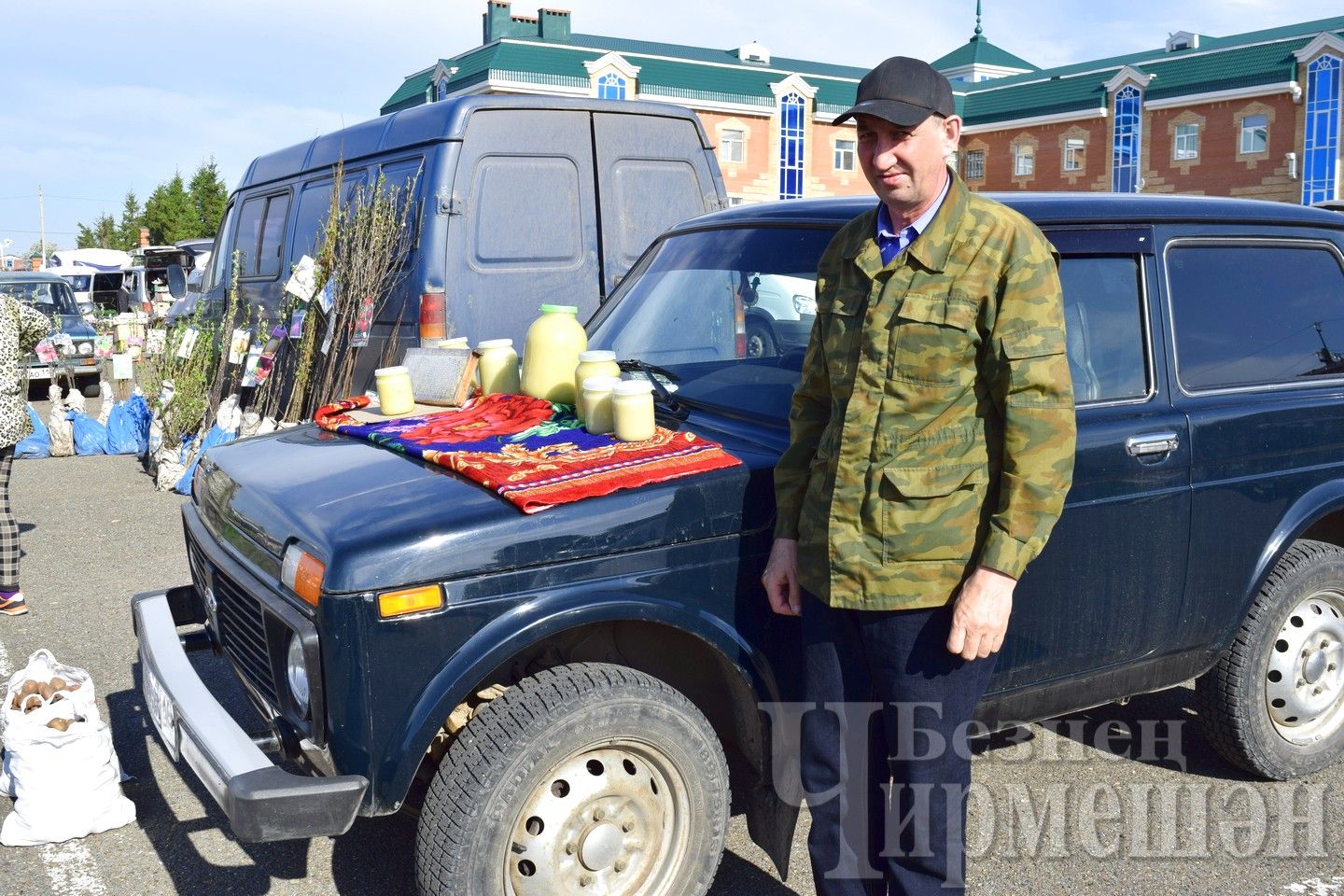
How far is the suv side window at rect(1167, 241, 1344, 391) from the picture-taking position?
3.78m

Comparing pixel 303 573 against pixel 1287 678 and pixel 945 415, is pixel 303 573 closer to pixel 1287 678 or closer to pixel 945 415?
pixel 945 415

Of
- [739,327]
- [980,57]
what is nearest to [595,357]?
[739,327]

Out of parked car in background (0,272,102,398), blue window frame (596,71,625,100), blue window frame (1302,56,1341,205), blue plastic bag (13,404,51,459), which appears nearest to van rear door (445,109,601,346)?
blue plastic bag (13,404,51,459)

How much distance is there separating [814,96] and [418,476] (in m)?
48.4

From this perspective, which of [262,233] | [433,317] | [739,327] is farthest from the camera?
[262,233]

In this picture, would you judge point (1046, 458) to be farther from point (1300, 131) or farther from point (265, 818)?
point (1300, 131)

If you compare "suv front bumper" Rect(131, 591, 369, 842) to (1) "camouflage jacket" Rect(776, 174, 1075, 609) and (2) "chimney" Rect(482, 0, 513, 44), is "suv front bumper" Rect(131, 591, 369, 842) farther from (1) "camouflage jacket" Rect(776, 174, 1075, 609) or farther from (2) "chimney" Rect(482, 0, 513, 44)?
(2) "chimney" Rect(482, 0, 513, 44)

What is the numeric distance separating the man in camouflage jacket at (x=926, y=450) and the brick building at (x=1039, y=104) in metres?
39.6

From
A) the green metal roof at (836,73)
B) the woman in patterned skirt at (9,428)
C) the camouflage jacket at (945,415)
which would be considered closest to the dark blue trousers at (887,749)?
the camouflage jacket at (945,415)

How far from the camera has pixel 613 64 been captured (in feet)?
142

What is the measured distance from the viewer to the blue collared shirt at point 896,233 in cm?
260

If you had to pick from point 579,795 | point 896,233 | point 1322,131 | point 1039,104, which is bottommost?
point 579,795

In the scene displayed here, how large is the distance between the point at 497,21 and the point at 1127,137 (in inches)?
988

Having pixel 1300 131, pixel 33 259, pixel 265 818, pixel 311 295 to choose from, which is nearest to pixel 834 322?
pixel 265 818
